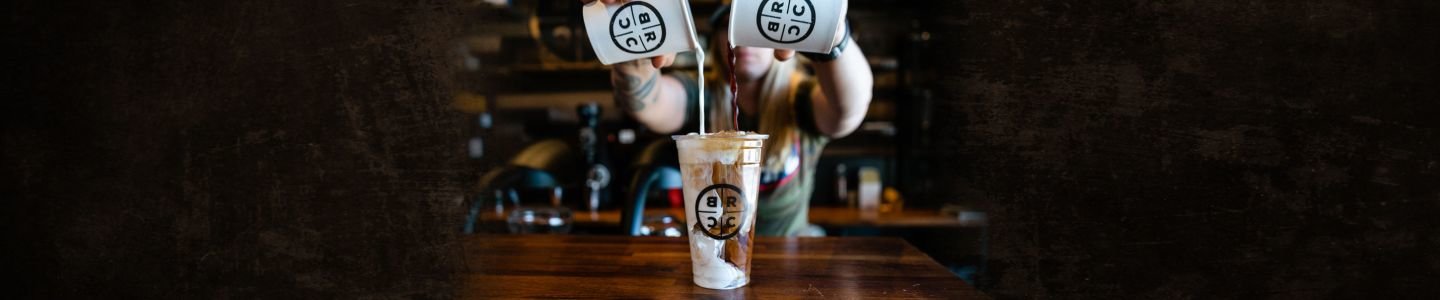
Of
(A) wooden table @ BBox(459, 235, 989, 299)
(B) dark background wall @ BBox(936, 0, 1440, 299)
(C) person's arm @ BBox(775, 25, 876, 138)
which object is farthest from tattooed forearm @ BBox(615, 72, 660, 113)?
(B) dark background wall @ BBox(936, 0, 1440, 299)

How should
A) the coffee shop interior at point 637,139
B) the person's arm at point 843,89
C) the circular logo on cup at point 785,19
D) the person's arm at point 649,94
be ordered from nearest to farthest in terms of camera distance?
the circular logo on cup at point 785,19
the person's arm at point 843,89
the person's arm at point 649,94
the coffee shop interior at point 637,139

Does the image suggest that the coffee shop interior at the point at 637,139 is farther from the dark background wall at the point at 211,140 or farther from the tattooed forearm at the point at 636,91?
the dark background wall at the point at 211,140

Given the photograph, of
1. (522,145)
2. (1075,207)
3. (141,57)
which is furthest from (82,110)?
(522,145)

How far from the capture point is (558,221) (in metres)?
2.18

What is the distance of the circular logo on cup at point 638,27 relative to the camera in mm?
862

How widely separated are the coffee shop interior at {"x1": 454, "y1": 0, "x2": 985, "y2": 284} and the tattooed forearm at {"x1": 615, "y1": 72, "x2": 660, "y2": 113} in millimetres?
1399

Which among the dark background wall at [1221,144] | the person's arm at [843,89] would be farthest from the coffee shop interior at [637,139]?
the dark background wall at [1221,144]

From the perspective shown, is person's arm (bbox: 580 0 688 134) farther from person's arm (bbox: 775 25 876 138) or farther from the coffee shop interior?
the coffee shop interior

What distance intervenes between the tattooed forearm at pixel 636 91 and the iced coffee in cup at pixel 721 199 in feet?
3.07

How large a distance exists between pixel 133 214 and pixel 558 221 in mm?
1309

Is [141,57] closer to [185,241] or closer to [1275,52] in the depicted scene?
[185,241]

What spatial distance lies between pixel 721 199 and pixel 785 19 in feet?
0.74

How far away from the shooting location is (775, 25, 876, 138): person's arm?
1.63m

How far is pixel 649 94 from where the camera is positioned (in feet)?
6.14
